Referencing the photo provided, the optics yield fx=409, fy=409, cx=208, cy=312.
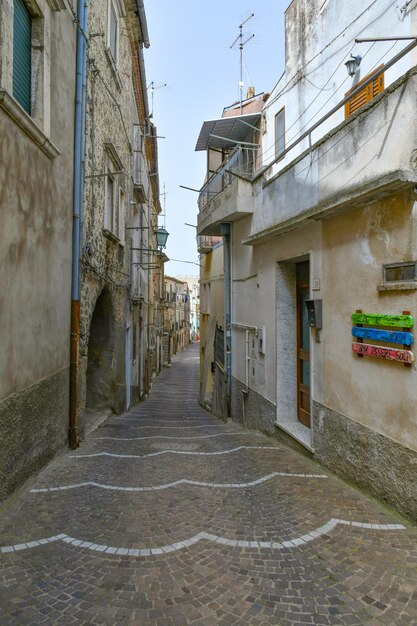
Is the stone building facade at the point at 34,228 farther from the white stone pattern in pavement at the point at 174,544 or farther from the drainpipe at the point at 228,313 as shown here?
the drainpipe at the point at 228,313

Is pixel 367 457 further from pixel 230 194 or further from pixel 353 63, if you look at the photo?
pixel 353 63

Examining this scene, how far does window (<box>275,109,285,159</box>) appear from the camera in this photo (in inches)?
464

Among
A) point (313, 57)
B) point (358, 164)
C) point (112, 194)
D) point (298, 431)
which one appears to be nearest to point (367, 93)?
point (313, 57)

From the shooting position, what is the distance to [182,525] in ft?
12.3

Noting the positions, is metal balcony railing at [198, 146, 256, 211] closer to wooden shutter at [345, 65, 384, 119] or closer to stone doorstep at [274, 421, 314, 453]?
wooden shutter at [345, 65, 384, 119]

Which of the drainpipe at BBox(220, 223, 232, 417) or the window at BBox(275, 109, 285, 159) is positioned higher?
the window at BBox(275, 109, 285, 159)

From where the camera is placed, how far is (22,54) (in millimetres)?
4973

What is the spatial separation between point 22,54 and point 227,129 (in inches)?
371

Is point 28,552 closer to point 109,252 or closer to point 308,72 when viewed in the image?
point 109,252

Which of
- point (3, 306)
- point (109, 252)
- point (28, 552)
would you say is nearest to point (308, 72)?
point (109, 252)

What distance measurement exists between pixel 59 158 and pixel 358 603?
6.20 metres

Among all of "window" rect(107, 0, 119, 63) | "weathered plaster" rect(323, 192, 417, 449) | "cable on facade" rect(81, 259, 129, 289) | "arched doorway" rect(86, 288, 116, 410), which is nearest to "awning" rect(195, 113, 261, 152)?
"window" rect(107, 0, 119, 63)

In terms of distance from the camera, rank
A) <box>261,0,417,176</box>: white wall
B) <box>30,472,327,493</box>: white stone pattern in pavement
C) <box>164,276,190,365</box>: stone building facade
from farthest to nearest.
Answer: <box>164,276,190,365</box>: stone building facade < <box>261,0,417,176</box>: white wall < <box>30,472,327,493</box>: white stone pattern in pavement

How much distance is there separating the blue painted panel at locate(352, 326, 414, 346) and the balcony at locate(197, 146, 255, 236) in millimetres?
5053
